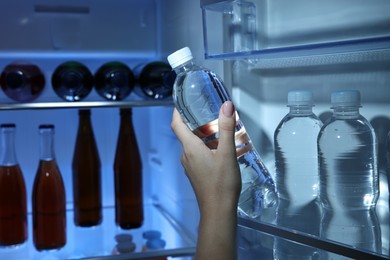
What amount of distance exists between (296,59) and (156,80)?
23.6 inches

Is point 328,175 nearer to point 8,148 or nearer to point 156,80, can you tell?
point 156,80

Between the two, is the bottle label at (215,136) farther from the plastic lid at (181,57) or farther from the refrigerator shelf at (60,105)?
the refrigerator shelf at (60,105)

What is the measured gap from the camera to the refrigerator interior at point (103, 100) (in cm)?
151

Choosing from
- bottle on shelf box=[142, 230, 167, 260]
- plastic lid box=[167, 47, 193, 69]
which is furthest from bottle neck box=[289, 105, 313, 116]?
bottle on shelf box=[142, 230, 167, 260]

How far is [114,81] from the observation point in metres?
1.47

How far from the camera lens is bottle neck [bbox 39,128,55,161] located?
1.47m

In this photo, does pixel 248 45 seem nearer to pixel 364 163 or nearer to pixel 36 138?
pixel 364 163

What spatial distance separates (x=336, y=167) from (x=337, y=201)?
0.06m

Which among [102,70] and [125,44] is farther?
[125,44]

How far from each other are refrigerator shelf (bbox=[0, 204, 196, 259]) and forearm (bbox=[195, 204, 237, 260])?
1.93 feet

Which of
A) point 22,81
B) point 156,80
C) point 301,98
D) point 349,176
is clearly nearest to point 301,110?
point 301,98

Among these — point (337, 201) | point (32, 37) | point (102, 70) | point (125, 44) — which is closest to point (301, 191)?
point (337, 201)

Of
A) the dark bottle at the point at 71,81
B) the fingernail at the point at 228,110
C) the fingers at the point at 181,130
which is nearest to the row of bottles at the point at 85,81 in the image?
the dark bottle at the point at 71,81

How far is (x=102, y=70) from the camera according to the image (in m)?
1.49
